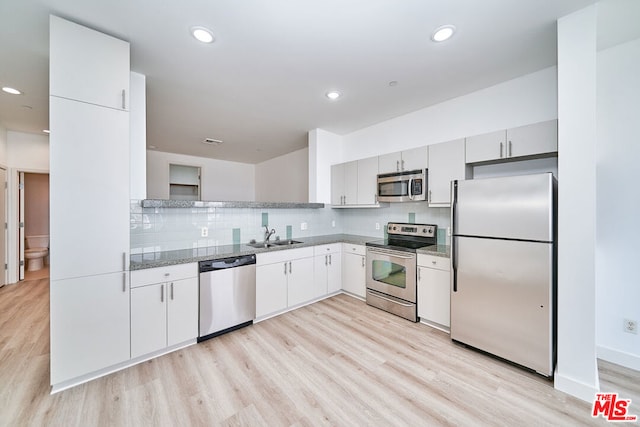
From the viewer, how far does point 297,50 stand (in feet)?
6.71

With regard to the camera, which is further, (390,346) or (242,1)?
(390,346)

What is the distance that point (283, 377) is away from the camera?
196 centimetres

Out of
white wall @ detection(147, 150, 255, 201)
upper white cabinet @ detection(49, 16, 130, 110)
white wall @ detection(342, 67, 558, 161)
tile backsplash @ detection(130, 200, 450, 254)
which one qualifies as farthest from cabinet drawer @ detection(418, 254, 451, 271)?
white wall @ detection(147, 150, 255, 201)

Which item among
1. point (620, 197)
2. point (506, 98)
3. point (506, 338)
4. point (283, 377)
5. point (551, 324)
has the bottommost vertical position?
point (283, 377)

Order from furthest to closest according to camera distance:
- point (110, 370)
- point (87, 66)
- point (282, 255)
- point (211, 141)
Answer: point (211, 141), point (282, 255), point (110, 370), point (87, 66)

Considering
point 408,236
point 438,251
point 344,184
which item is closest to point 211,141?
point 344,184

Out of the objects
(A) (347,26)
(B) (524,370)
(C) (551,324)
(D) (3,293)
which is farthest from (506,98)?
(D) (3,293)

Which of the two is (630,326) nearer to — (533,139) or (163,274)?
(533,139)

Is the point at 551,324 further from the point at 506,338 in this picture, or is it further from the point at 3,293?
the point at 3,293

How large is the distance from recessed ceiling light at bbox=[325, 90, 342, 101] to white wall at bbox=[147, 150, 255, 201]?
463 centimetres

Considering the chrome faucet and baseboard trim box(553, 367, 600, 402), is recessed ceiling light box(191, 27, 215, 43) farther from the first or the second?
baseboard trim box(553, 367, 600, 402)

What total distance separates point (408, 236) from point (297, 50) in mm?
2617

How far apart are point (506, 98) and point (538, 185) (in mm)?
1230

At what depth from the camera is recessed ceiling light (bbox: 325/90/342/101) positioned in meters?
2.78
